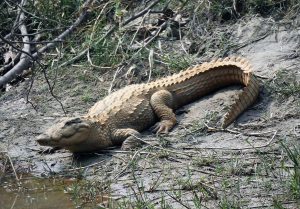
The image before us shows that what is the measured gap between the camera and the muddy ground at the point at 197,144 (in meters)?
5.64

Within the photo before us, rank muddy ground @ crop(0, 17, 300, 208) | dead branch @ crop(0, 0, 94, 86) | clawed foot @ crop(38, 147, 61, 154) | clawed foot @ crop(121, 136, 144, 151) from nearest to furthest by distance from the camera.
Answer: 1. muddy ground @ crop(0, 17, 300, 208)
2. clawed foot @ crop(121, 136, 144, 151)
3. clawed foot @ crop(38, 147, 61, 154)
4. dead branch @ crop(0, 0, 94, 86)

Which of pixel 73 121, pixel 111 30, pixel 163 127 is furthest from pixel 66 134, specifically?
pixel 111 30

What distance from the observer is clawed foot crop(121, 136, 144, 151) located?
24.1 ft

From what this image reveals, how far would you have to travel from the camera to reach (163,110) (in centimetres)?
783

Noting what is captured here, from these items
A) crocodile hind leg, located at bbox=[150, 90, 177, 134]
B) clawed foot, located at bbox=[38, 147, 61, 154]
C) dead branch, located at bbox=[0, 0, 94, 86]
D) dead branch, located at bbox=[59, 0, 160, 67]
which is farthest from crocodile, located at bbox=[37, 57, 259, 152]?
Result: dead branch, located at bbox=[59, 0, 160, 67]

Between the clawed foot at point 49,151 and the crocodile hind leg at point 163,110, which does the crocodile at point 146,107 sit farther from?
the clawed foot at point 49,151

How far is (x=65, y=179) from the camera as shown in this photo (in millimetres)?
6969

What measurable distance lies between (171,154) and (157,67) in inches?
97.3

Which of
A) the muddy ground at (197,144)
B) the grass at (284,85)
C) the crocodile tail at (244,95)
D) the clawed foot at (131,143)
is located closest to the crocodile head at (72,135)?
the muddy ground at (197,144)

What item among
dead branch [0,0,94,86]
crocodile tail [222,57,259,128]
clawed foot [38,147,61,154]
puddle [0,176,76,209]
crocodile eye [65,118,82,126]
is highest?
dead branch [0,0,94,86]

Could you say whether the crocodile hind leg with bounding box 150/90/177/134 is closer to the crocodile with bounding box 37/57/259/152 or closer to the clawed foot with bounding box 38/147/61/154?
the crocodile with bounding box 37/57/259/152

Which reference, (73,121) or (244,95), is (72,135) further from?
(244,95)

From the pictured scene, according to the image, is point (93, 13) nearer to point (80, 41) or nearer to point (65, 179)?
A: point (80, 41)

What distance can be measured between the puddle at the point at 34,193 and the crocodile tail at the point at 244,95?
1731 millimetres
